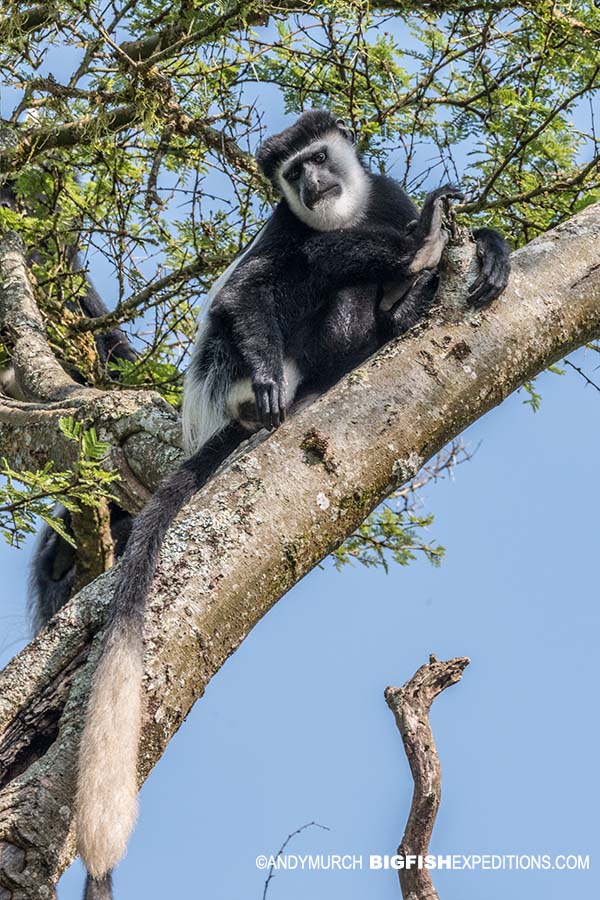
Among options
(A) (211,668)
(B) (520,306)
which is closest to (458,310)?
(B) (520,306)

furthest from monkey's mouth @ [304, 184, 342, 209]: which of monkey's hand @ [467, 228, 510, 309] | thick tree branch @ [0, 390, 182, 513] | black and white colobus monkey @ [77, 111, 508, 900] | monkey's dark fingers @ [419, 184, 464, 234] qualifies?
monkey's hand @ [467, 228, 510, 309]

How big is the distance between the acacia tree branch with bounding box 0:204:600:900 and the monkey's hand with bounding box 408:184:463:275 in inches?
19.9

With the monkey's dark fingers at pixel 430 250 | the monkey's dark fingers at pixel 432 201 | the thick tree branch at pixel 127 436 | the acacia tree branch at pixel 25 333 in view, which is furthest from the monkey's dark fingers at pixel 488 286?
the acacia tree branch at pixel 25 333

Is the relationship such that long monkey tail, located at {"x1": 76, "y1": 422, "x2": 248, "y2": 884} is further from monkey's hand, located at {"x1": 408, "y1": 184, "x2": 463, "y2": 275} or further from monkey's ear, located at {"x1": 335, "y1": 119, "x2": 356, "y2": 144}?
monkey's ear, located at {"x1": 335, "y1": 119, "x2": 356, "y2": 144}

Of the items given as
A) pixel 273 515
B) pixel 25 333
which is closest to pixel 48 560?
pixel 25 333

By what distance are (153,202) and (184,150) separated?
24cm

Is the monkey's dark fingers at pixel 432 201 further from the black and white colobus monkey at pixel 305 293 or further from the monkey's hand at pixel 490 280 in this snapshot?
the monkey's hand at pixel 490 280

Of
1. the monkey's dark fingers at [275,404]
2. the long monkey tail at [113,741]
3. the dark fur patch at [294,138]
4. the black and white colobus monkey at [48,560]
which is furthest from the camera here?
the black and white colobus monkey at [48,560]

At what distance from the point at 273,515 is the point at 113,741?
45 cm

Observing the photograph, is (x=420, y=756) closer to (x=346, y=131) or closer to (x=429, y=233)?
(x=429, y=233)

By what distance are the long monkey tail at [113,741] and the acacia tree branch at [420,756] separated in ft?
2.14

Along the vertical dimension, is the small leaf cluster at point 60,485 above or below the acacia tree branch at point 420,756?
above

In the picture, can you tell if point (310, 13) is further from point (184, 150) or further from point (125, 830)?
point (125, 830)

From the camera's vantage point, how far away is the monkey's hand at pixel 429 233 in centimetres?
261
